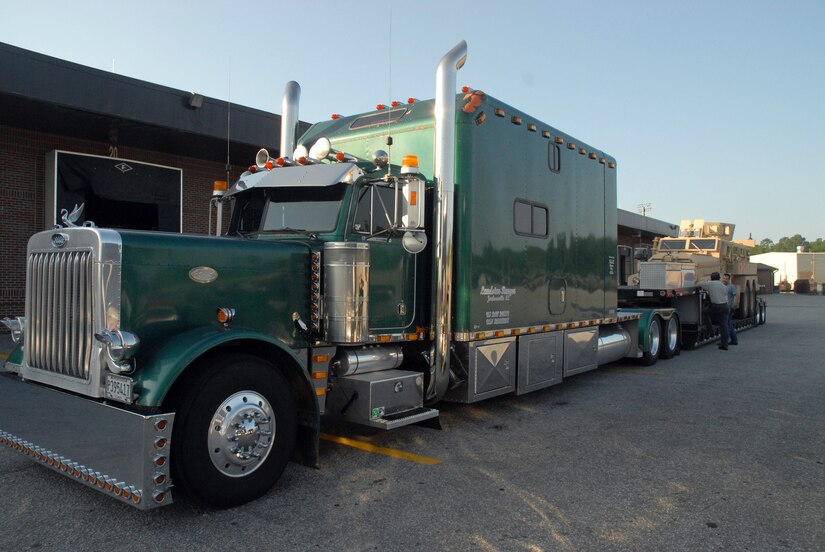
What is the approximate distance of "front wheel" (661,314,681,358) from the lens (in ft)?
39.8

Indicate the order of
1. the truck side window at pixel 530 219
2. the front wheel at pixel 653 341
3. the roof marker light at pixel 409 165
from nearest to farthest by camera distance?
the roof marker light at pixel 409 165
the truck side window at pixel 530 219
the front wheel at pixel 653 341

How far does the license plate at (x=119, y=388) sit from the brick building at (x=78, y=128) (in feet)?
25.9

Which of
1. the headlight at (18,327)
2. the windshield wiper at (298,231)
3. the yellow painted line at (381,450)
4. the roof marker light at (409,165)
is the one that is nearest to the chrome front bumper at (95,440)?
the headlight at (18,327)

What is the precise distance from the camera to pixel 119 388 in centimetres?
383

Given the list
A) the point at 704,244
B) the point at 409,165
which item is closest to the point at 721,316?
the point at 704,244

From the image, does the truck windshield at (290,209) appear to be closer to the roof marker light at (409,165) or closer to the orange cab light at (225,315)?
the roof marker light at (409,165)

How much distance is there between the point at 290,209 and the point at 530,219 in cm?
302

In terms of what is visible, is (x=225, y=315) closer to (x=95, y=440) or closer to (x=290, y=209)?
(x=95, y=440)

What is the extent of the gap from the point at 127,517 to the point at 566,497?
9.71 feet

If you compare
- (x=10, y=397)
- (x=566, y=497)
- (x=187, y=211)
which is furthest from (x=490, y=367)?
(x=187, y=211)

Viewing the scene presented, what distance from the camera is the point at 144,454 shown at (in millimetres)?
3516

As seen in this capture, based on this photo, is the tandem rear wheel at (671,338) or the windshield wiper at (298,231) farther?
the tandem rear wheel at (671,338)

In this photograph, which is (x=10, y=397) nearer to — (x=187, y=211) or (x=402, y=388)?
(x=402, y=388)

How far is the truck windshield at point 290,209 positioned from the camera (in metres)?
5.39
